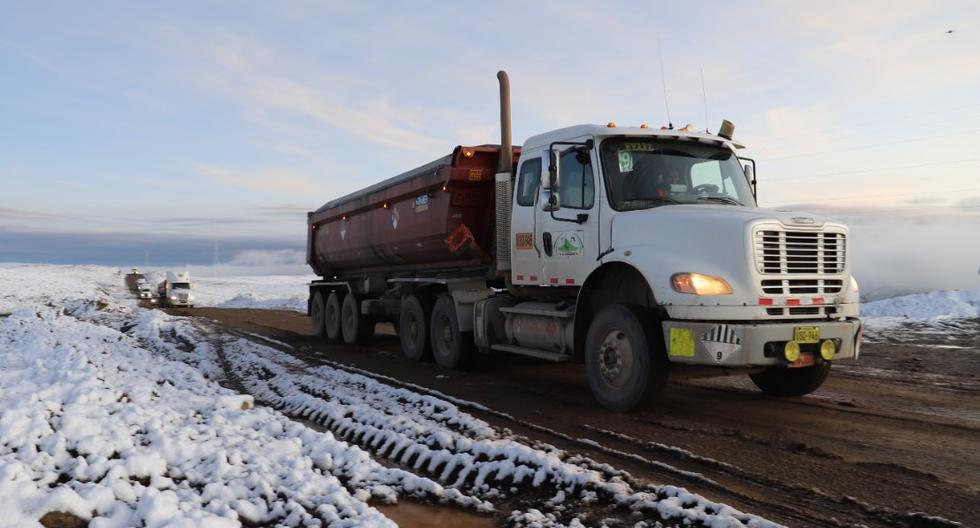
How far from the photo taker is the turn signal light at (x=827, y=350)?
682cm

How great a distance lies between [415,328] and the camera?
1230 centimetres

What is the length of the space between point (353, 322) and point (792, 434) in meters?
10.6

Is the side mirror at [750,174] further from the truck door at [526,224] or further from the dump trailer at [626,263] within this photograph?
the truck door at [526,224]

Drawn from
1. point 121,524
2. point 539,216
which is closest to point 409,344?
point 539,216

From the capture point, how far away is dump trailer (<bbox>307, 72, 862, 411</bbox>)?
6637 millimetres

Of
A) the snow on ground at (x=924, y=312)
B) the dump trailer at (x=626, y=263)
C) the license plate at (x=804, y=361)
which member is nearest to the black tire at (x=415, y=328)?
the dump trailer at (x=626, y=263)

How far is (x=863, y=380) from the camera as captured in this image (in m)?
9.48

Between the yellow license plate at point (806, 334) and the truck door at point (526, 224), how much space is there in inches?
128

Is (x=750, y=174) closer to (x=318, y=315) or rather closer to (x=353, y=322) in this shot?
(x=353, y=322)

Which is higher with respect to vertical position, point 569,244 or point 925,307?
point 569,244

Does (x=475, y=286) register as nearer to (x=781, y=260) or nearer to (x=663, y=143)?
(x=663, y=143)

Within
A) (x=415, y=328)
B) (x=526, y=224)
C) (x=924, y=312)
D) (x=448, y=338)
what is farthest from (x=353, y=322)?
(x=924, y=312)

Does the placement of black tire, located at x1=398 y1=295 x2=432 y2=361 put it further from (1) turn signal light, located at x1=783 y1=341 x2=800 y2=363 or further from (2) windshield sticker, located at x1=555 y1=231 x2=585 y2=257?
(1) turn signal light, located at x1=783 y1=341 x2=800 y2=363

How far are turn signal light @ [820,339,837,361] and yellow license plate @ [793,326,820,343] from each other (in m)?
0.09
